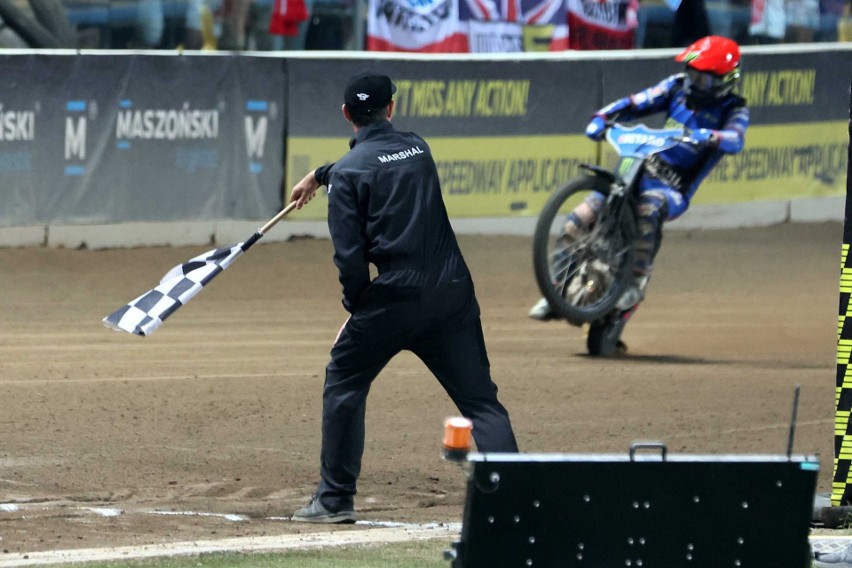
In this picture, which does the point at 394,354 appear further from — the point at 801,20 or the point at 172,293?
the point at 801,20

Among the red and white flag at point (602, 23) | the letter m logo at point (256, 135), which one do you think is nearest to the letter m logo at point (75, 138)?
the letter m logo at point (256, 135)

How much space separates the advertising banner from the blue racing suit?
4823 mm

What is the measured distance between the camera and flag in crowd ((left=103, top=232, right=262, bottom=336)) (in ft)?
24.0

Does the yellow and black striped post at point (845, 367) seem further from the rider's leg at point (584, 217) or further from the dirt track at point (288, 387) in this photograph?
the rider's leg at point (584, 217)

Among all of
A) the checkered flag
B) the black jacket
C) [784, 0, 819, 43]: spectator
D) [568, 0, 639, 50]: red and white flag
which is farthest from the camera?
[784, 0, 819, 43]: spectator

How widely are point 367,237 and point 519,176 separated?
32.7 ft

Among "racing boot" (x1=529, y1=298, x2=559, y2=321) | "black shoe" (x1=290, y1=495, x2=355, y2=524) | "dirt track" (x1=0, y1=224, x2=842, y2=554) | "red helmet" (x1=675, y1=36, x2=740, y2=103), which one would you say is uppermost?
"red helmet" (x1=675, y1=36, x2=740, y2=103)

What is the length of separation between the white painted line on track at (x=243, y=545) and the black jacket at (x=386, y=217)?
94 centimetres

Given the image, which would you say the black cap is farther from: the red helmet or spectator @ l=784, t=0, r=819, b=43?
spectator @ l=784, t=0, r=819, b=43

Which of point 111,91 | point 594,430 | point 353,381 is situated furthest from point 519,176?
point 353,381

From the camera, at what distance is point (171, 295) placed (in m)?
7.49

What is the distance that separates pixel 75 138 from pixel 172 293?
7264 millimetres

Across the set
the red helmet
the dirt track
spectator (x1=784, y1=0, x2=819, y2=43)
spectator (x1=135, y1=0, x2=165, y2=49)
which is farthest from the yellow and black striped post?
spectator (x1=784, y1=0, x2=819, y2=43)

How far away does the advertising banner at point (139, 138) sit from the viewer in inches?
558
